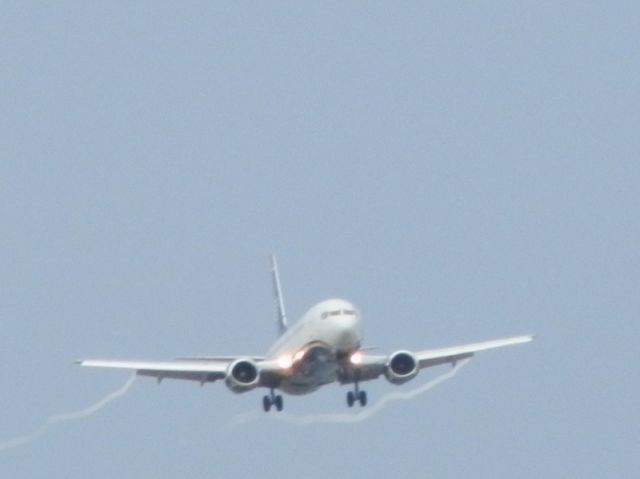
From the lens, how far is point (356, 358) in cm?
10925

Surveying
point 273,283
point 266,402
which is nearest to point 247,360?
point 266,402

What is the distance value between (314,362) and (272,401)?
164 inches

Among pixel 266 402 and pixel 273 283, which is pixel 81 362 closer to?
pixel 266 402

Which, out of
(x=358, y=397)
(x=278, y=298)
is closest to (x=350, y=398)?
(x=358, y=397)

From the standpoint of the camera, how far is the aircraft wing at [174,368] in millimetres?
113500

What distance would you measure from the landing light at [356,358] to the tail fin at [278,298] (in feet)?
62.1

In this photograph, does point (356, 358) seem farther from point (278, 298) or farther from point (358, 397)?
point (278, 298)

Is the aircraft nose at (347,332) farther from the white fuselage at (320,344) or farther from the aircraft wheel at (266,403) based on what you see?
the aircraft wheel at (266,403)

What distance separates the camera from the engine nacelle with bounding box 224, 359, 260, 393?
363 feet

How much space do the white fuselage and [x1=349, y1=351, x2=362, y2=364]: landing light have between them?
32 cm

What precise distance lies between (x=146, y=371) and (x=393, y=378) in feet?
29.8

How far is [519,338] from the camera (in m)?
115

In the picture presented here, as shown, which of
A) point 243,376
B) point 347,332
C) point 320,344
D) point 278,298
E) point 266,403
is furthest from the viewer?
point 278,298

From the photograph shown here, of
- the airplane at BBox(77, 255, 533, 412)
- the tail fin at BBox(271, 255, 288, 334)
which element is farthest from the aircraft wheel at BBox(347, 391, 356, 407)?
the tail fin at BBox(271, 255, 288, 334)
